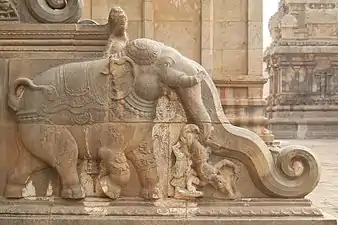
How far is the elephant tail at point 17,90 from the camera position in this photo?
5305mm

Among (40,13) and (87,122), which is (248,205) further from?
(40,13)

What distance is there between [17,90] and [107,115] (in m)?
0.76

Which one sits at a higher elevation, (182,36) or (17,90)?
(182,36)

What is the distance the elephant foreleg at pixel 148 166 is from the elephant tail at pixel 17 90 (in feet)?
3.10

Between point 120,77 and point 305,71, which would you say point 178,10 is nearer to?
point 120,77

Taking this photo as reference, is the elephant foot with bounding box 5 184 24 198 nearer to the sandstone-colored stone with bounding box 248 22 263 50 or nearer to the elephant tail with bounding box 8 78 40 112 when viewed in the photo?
the elephant tail with bounding box 8 78 40 112

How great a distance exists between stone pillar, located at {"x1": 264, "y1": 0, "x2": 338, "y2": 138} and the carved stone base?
22196 mm

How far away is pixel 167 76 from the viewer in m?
Answer: 5.21

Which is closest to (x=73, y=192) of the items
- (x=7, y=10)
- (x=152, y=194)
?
(x=152, y=194)

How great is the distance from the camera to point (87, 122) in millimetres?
5234

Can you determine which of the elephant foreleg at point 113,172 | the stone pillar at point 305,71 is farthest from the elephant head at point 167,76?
the stone pillar at point 305,71

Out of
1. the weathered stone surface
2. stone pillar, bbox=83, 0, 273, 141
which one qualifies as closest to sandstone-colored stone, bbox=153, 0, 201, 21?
stone pillar, bbox=83, 0, 273, 141

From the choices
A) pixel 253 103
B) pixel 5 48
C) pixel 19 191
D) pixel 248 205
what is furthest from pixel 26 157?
pixel 253 103

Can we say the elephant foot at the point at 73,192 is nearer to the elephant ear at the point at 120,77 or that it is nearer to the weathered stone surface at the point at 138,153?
the weathered stone surface at the point at 138,153
